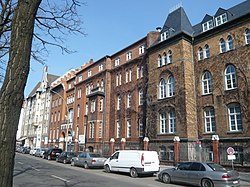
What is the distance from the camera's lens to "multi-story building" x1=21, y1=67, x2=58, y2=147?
6127cm

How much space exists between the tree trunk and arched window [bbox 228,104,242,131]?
20857mm

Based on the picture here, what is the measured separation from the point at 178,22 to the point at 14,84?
27.8m

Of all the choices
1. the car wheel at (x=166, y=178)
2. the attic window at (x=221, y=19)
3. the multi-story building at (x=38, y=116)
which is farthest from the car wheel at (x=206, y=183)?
the multi-story building at (x=38, y=116)

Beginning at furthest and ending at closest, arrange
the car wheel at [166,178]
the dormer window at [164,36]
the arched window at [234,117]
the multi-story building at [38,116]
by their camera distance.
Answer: the multi-story building at [38,116] → the dormer window at [164,36] → the arched window at [234,117] → the car wheel at [166,178]

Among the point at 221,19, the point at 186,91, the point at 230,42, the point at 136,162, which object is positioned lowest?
the point at 136,162

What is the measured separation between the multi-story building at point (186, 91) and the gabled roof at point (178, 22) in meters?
0.12

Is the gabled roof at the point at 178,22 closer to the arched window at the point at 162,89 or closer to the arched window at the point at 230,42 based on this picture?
the arched window at the point at 230,42

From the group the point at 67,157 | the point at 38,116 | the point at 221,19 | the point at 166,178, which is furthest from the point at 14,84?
the point at 38,116

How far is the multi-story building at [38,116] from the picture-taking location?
61.3m

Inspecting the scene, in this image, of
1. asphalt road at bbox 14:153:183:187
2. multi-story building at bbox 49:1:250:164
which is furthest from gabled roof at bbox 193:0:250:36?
asphalt road at bbox 14:153:183:187

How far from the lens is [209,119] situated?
23.4 meters

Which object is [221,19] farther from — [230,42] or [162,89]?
[162,89]

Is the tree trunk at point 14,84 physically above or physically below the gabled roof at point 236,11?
below

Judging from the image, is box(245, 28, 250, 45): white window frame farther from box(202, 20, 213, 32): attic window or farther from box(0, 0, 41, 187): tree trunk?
box(0, 0, 41, 187): tree trunk
